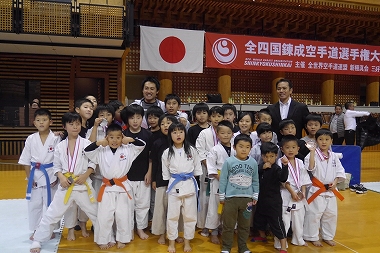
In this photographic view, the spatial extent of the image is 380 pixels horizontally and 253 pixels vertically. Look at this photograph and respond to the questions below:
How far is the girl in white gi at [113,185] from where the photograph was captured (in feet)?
10.9

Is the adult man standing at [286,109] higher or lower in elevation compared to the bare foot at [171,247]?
higher

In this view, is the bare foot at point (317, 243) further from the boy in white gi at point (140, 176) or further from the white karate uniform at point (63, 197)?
the white karate uniform at point (63, 197)

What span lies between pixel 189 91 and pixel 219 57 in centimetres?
187

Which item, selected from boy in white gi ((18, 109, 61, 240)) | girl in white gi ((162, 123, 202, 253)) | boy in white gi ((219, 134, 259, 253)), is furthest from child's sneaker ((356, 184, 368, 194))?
boy in white gi ((18, 109, 61, 240))

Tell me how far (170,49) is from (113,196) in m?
6.84

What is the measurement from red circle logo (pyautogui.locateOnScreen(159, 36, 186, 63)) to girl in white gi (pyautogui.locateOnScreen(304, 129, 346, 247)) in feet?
21.5

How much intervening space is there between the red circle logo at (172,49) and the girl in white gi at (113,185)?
6457 mm

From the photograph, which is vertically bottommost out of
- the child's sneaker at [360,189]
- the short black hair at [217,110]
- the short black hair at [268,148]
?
the child's sneaker at [360,189]

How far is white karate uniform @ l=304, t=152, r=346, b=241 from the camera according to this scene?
3.55 metres

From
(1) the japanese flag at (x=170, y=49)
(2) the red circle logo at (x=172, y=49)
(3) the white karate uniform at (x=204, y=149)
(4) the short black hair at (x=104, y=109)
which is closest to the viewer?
(3) the white karate uniform at (x=204, y=149)

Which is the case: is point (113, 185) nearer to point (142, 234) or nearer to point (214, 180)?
point (142, 234)

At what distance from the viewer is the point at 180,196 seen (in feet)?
11.0

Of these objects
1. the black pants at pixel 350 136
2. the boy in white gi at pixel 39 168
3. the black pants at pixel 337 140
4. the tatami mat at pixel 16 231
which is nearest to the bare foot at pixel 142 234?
the tatami mat at pixel 16 231

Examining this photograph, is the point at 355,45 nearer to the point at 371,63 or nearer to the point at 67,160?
the point at 371,63
